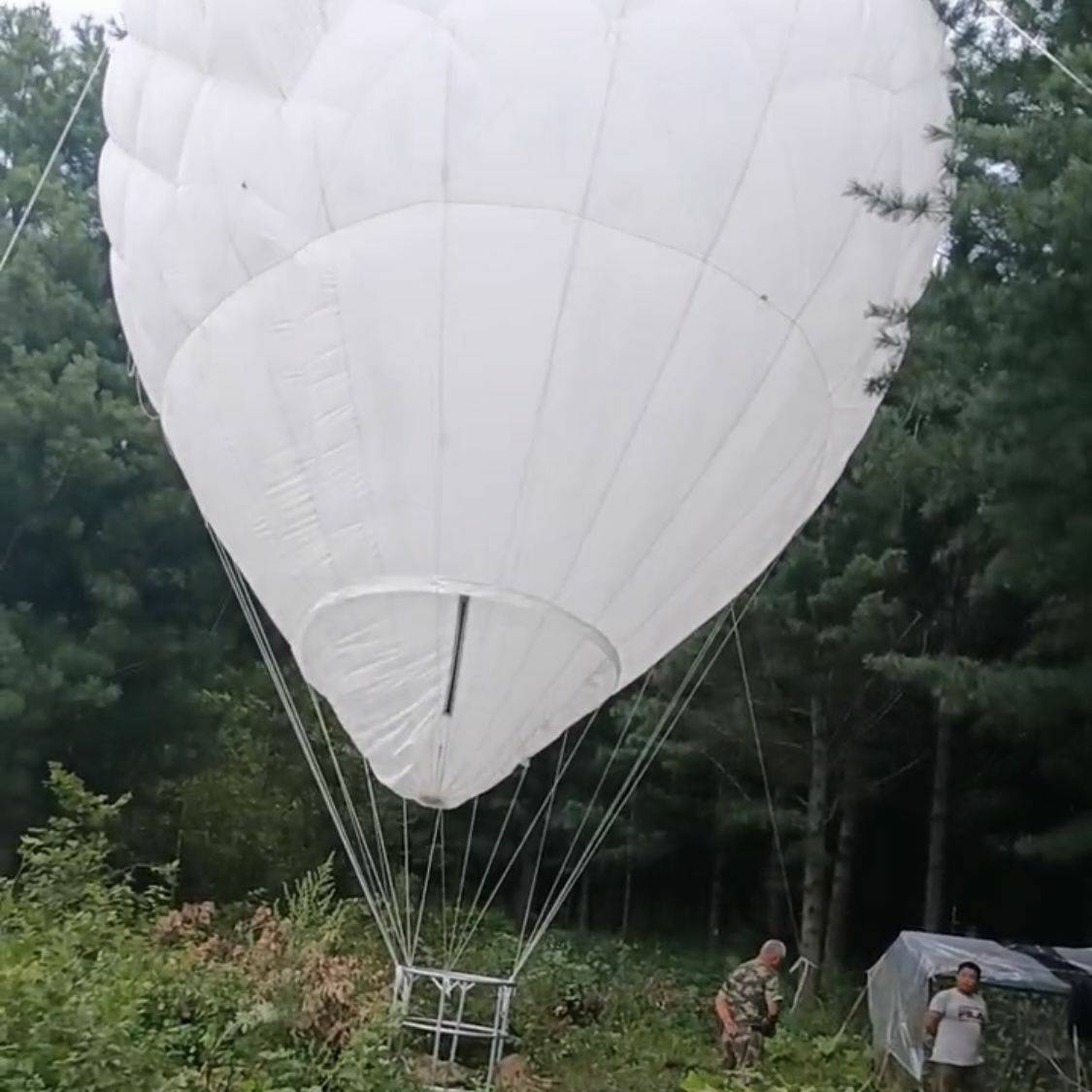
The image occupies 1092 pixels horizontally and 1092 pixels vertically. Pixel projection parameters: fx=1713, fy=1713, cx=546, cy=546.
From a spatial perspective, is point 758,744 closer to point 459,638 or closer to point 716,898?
point 716,898

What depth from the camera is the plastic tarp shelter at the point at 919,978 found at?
951cm

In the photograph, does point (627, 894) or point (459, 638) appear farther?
point (627, 894)

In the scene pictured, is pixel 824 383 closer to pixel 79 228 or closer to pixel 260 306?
pixel 260 306

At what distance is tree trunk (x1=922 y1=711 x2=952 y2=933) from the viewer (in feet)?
53.6

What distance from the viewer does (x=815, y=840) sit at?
1653cm

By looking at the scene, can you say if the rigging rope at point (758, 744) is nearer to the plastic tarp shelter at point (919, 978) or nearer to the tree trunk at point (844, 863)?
the tree trunk at point (844, 863)

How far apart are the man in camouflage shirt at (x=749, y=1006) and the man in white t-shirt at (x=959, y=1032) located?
2.90 feet

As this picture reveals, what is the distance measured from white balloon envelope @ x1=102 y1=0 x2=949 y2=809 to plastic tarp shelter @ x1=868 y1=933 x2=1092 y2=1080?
3.42m

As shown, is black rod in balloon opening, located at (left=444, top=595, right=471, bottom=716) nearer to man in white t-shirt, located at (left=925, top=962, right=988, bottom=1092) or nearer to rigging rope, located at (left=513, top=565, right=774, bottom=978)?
rigging rope, located at (left=513, top=565, right=774, bottom=978)

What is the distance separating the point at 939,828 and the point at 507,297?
11307 mm

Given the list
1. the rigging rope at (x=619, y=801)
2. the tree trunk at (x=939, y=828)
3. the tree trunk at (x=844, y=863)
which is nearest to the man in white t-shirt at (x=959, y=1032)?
the rigging rope at (x=619, y=801)

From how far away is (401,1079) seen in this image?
682 centimetres

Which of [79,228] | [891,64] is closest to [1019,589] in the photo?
[891,64]

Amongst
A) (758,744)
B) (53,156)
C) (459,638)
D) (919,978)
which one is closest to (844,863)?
(758,744)
